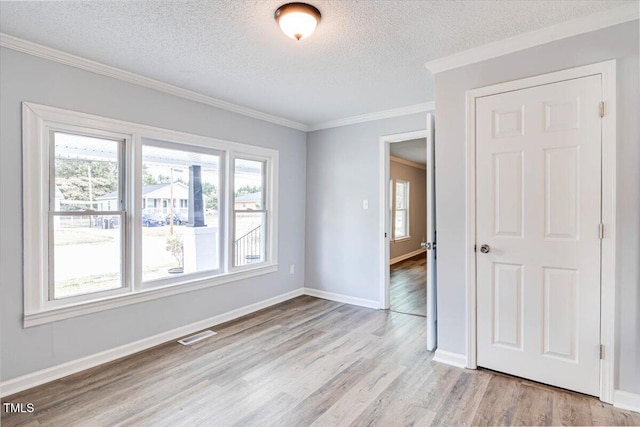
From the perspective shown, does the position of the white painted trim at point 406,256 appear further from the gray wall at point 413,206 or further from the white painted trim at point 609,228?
the white painted trim at point 609,228

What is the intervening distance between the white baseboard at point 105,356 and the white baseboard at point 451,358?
2264mm

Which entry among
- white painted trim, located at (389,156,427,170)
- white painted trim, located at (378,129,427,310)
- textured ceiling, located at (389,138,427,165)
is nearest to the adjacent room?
white painted trim, located at (378,129,427,310)

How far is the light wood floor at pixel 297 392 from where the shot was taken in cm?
201

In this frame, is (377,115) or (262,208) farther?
(262,208)

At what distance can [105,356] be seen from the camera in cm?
275

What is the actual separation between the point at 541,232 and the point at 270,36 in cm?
238

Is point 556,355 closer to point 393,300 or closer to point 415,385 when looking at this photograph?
point 415,385

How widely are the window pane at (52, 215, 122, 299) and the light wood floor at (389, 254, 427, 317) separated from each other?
3203 mm

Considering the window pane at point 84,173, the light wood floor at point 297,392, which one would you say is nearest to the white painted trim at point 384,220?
the light wood floor at point 297,392

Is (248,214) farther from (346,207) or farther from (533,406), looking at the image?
(533,406)

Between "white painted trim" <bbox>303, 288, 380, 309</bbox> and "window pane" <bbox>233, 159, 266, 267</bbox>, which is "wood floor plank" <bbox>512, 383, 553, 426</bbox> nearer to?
"white painted trim" <bbox>303, 288, 380, 309</bbox>

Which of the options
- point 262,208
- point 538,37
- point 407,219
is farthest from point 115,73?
point 407,219

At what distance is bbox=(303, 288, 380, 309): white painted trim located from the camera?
4262 mm

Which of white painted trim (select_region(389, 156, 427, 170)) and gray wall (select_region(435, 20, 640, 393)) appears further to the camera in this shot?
white painted trim (select_region(389, 156, 427, 170))
